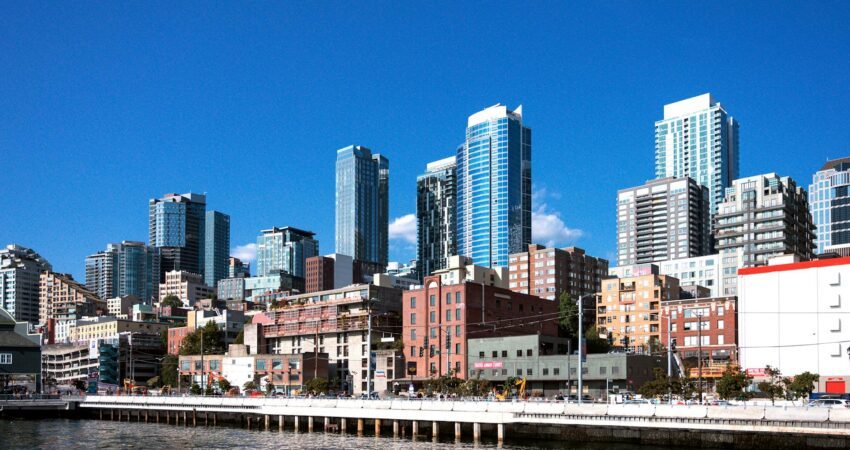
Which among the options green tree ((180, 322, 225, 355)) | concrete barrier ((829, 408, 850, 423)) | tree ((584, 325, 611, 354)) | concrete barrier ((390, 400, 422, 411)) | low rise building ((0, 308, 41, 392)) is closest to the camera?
concrete barrier ((829, 408, 850, 423))

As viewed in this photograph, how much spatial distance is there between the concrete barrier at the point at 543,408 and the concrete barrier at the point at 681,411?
29.8ft

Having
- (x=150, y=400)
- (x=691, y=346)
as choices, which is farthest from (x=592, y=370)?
(x=150, y=400)

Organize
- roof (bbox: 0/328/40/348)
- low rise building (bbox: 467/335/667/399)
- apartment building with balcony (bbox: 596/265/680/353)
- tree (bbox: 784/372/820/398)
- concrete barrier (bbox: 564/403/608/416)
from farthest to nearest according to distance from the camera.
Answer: apartment building with balcony (bbox: 596/265/680/353) → roof (bbox: 0/328/40/348) → low rise building (bbox: 467/335/667/399) → tree (bbox: 784/372/820/398) → concrete barrier (bbox: 564/403/608/416)

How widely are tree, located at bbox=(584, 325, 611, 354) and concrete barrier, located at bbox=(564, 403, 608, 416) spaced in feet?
264

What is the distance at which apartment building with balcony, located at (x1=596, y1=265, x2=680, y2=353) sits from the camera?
182 meters

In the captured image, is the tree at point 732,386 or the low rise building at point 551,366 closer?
the tree at point 732,386

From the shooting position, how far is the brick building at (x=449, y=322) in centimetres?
14438

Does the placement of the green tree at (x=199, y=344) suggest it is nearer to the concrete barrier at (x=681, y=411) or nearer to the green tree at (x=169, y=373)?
the green tree at (x=169, y=373)

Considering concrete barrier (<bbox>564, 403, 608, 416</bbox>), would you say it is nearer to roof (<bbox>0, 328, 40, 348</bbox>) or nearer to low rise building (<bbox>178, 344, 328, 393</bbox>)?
low rise building (<bbox>178, 344, 328, 393</bbox>)

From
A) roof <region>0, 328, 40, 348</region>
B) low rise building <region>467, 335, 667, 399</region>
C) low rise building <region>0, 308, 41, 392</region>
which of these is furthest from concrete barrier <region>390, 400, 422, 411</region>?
roof <region>0, 328, 40, 348</region>

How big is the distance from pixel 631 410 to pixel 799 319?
152ft

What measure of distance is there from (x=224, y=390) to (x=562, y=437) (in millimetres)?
79122

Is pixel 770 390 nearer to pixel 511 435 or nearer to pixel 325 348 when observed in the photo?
pixel 511 435

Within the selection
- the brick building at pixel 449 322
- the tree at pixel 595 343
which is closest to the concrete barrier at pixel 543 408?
the brick building at pixel 449 322
